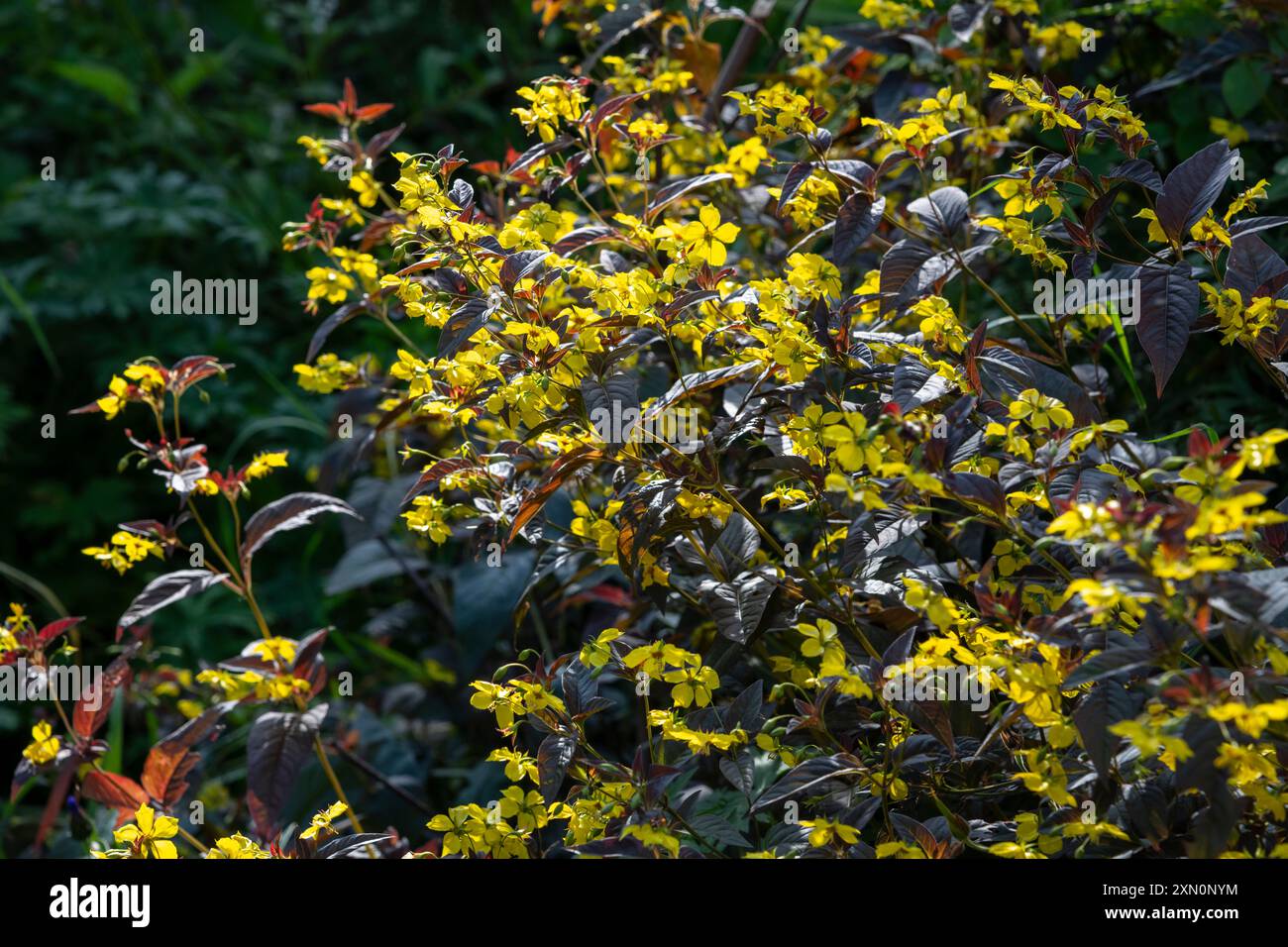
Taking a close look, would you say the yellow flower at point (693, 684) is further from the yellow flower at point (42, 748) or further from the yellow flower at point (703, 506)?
Answer: the yellow flower at point (42, 748)

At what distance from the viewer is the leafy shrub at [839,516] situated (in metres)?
0.99

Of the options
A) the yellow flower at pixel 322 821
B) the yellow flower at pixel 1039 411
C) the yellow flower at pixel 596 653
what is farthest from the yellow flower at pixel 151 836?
the yellow flower at pixel 1039 411

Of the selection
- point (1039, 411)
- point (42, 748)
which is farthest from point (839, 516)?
point (42, 748)

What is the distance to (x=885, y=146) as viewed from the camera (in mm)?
1751

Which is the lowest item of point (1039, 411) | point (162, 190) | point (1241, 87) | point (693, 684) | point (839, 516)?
point (693, 684)

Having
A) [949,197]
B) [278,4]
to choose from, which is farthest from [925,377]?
[278,4]

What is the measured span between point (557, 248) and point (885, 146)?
624 millimetres

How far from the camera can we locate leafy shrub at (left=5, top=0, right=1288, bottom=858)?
99 cm

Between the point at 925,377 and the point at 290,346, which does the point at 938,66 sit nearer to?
the point at 925,377

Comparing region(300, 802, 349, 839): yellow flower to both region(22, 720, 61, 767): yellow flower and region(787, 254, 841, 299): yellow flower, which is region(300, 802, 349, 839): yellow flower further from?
region(787, 254, 841, 299): yellow flower

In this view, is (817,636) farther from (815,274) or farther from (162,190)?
(162,190)

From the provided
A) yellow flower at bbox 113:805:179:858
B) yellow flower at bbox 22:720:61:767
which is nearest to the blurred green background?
yellow flower at bbox 22:720:61:767

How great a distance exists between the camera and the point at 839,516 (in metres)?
1.36

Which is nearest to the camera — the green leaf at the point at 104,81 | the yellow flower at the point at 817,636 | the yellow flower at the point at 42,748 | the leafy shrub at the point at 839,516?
the leafy shrub at the point at 839,516
